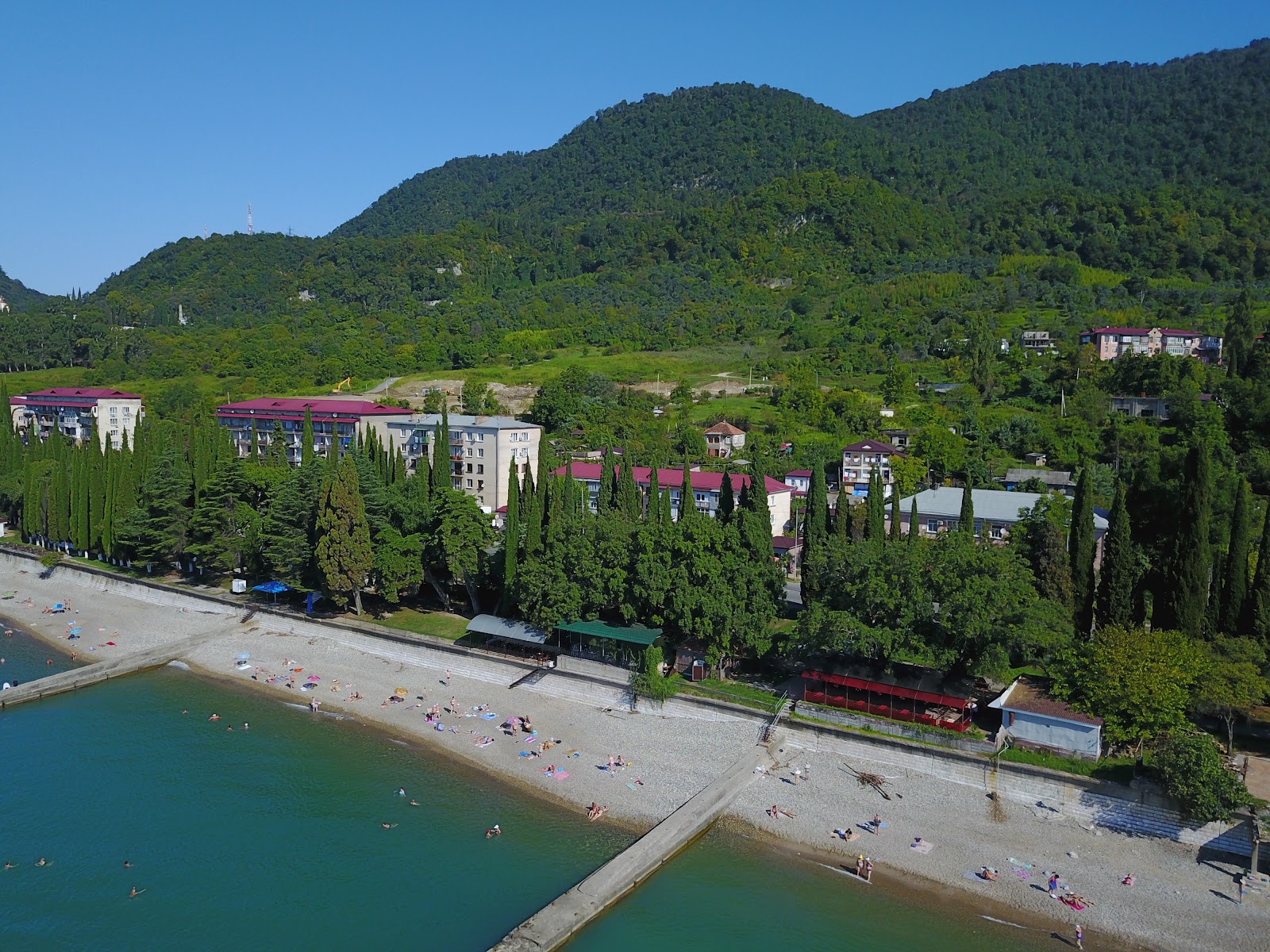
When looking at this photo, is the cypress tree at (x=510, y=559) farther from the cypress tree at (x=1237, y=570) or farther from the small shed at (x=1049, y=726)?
the cypress tree at (x=1237, y=570)

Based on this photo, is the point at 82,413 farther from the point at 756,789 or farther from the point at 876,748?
the point at 876,748

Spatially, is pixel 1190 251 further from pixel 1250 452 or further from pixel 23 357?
pixel 23 357

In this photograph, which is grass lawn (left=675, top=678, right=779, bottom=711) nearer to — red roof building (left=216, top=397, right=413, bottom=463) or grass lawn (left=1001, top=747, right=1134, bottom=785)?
grass lawn (left=1001, top=747, right=1134, bottom=785)

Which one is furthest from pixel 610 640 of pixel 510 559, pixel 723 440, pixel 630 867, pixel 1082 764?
pixel 723 440

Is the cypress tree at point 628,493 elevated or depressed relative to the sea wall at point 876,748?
elevated

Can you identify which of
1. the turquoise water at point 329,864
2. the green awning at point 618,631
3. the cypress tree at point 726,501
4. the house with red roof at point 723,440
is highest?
the house with red roof at point 723,440

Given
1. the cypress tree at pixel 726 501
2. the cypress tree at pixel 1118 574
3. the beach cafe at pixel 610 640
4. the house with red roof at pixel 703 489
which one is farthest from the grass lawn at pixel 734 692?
the house with red roof at pixel 703 489

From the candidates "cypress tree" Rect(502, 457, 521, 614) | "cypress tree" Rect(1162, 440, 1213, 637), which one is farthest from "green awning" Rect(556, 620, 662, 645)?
"cypress tree" Rect(1162, 440, 1213, 637)

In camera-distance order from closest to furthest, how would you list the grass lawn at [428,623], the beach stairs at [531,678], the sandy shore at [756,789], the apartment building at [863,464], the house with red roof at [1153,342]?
the sandy shore at [756,789]
the beach stairs at [531,678]
the grass lawn at [428,623]
the apartment building at [863,464]
the house with red roof at [1153,342]
